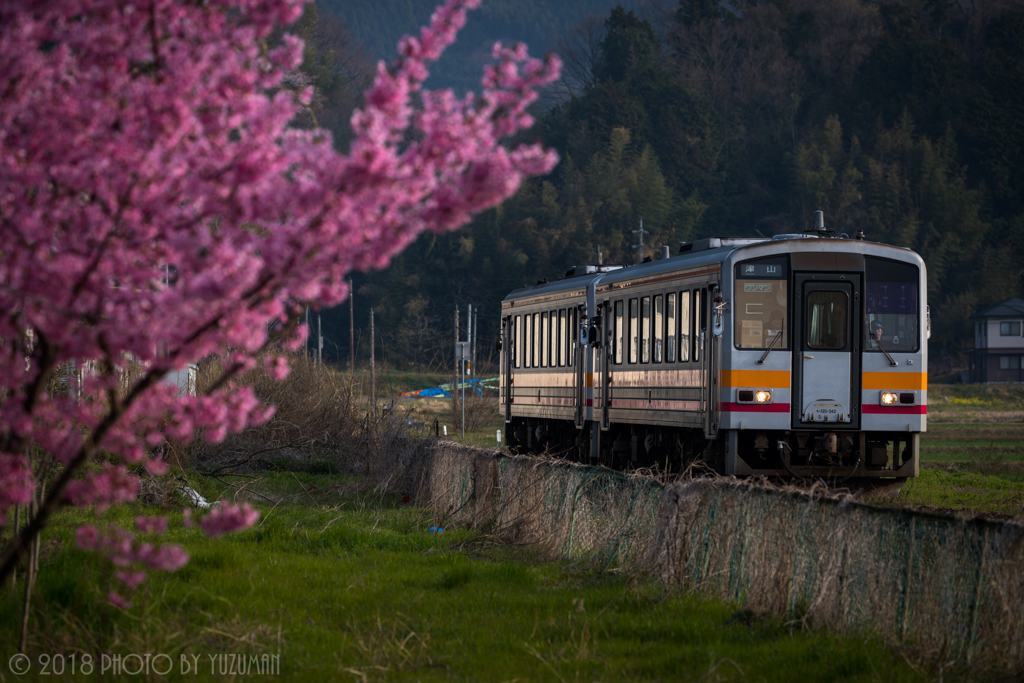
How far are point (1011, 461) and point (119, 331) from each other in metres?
24.6

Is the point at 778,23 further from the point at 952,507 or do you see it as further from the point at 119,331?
the point at 119,331

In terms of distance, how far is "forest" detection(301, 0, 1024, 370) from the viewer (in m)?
89.6

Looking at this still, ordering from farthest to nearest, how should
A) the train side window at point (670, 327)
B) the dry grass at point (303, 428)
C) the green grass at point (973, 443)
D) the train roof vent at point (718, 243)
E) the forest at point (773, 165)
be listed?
the forest at point (773, 165)
the green grass at point (973, 443)
the dry grass at point (303, 428)
the train side window at point (670, 327)
the train roof vent at point (718, 243)

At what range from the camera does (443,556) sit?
11.6 m

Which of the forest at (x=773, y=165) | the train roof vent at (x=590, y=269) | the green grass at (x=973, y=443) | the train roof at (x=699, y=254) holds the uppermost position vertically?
the forest at (x=773, y=165)

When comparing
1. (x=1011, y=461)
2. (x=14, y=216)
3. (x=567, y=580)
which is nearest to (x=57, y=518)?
(x=567, y=580)

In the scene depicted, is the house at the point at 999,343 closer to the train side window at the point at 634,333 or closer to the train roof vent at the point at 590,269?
the train roof vent at the point at 590,269

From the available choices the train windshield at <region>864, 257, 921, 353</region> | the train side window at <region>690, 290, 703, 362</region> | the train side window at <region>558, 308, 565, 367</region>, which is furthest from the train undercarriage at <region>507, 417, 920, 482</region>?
the train side window at <region>558, 308, 565, 367</region>

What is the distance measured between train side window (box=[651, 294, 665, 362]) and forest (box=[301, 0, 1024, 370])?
65.3 metres

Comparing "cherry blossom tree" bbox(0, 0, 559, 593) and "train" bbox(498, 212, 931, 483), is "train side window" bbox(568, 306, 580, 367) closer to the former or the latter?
"train" bbox(498, 212, 931, 483)

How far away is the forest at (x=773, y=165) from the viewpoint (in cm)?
8962

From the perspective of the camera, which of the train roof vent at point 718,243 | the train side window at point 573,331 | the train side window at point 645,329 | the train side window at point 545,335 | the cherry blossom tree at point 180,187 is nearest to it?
the cherry blossom tree at point 180,187

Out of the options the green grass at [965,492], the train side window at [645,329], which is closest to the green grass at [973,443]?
the green grass at [965,492]

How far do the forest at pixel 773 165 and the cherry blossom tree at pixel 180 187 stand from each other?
259 feet
